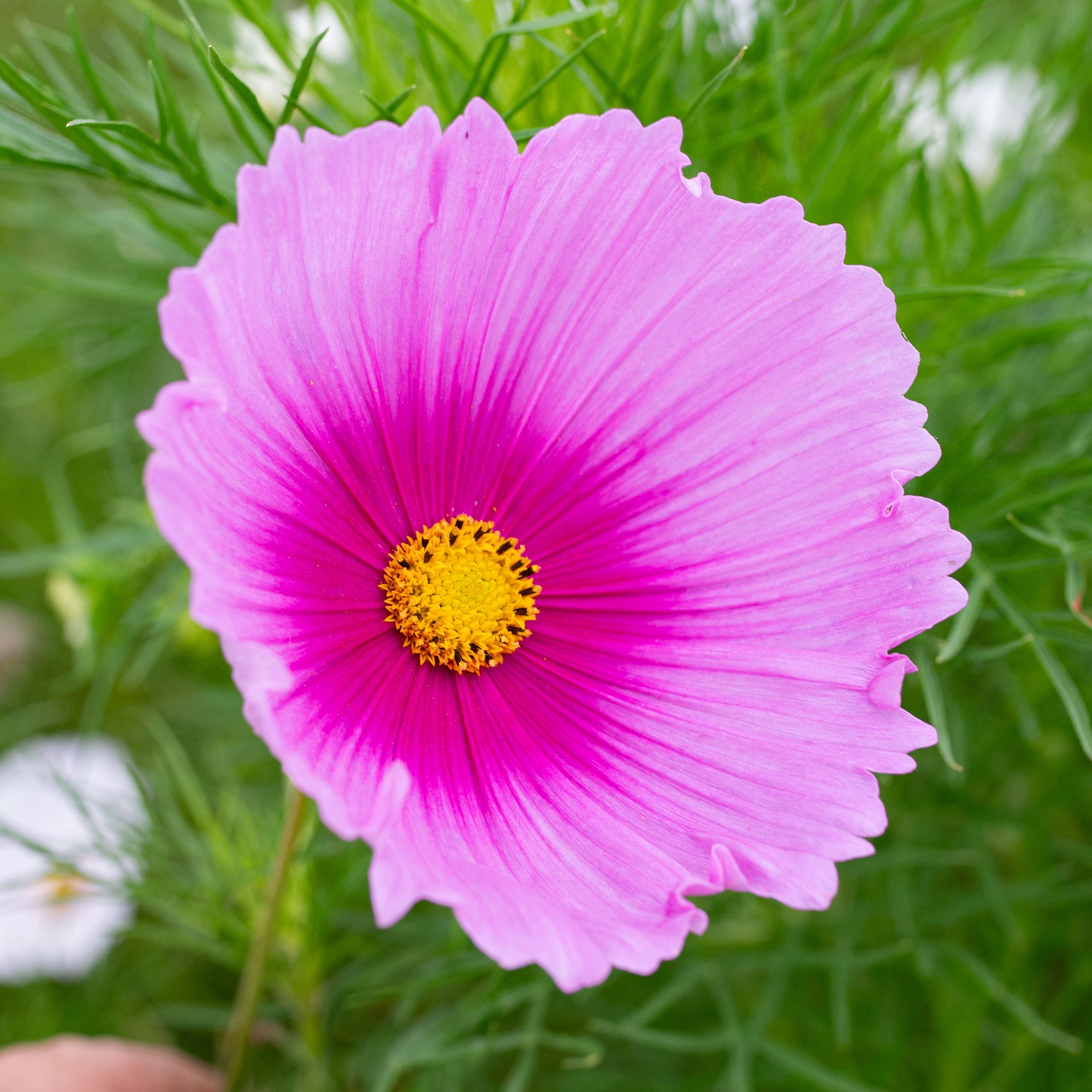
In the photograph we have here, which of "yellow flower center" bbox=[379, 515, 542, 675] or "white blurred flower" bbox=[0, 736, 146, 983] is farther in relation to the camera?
"white blurred flower" bbox=[0, 736, 146, 983]

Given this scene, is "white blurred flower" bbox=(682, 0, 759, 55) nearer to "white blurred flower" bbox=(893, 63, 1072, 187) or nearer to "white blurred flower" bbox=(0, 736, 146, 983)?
"white blurred flower" bbox=(893, 63, 1072, 187)

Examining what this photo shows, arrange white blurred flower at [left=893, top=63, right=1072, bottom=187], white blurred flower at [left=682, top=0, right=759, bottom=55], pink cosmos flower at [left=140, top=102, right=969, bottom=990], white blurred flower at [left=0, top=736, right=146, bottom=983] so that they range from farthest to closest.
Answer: white blurred flower at [left=0, top=736, right=146, bottom=983] → white blurred flower at [left=893, top=63, right=1072, bottom=187] → white blurred flower at [left=682, top=0, right=759, bottom=55] → pink cosmos flower at [left=140, top=102, right=969, bottom=990]

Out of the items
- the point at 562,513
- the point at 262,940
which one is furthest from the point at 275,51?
the point at 262,940

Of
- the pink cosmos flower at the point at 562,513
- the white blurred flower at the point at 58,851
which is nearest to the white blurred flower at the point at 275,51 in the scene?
the pink cosmos flower at the point at 562,513

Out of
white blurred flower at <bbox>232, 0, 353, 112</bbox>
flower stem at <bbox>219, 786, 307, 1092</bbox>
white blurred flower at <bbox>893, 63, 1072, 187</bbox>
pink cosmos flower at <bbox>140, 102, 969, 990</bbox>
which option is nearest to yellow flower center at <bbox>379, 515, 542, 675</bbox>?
pink cosmos flower at <bbox>140, 102, 969, 990</bbox>

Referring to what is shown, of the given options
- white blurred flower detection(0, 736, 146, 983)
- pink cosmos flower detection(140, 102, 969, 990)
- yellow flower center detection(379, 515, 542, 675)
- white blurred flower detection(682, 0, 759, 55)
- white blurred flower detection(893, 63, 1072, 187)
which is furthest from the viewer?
white blurred flower detection(0, 736, 146, 983)

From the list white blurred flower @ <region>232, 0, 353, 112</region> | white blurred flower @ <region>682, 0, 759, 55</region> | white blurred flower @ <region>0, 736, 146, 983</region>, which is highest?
white blurred flower @ <region>232, 0, 353, 112</region>

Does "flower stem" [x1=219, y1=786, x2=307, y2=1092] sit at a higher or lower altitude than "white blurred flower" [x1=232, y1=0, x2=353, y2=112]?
lower

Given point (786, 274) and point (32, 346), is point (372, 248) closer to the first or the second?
point (786, 274)
